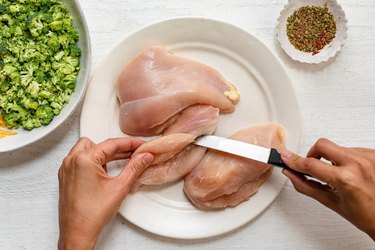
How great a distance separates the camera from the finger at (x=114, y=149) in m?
1.67

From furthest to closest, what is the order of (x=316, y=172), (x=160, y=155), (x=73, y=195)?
(x=160, y=155) < (x=73, y=195) < (x=316, y=172)

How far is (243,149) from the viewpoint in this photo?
172 centimetres

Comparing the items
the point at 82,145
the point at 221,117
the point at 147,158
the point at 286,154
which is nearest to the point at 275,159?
the point at 286,154

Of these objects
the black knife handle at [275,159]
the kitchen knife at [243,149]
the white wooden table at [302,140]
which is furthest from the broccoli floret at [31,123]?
the black knife handle at [275,159]

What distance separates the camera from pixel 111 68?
1.81m

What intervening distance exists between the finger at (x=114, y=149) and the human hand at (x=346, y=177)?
1.84 ft

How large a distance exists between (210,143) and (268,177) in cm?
26

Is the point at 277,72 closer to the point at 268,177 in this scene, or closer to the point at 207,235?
the point at 268,177

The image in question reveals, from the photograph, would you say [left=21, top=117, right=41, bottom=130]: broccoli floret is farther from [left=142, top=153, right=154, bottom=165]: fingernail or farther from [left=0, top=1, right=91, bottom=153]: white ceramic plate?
[left=142, top=153, right=154, bottom=165]: fingernail

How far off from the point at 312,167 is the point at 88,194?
74cm

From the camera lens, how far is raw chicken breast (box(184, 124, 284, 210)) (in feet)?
5.78

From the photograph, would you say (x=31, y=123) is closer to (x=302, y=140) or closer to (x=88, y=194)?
(x=88, y=194)

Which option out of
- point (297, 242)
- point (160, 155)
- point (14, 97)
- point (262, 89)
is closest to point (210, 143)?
point (160, 155)

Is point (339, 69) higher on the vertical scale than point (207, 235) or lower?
higher
